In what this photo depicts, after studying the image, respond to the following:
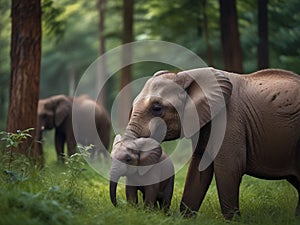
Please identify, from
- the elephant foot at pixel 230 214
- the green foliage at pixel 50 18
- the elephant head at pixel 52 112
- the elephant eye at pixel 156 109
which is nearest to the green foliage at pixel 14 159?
the elephant eye at pixel 156 109

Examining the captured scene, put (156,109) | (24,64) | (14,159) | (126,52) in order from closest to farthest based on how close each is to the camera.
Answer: (156,109)
(14,159)
(24,64)
(126,52)

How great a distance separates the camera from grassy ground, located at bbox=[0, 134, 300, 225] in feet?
20.6

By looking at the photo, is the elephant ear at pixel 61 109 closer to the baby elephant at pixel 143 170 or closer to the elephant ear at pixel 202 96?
the baby elephant at pixel 143 170

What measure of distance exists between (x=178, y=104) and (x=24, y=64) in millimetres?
3944

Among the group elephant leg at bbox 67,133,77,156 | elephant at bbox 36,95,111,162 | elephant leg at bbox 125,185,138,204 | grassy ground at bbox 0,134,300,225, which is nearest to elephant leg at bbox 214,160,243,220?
grassy ground at bbox 0,134,300,225

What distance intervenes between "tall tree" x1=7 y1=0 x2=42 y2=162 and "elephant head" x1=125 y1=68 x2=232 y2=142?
137 inches

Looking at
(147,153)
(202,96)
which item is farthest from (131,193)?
(202,96)

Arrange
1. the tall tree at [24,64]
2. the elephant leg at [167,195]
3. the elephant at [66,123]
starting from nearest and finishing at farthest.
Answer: the elephant leg at [167,195] → the tall tree at [24,64] → the elephant at [66,123]

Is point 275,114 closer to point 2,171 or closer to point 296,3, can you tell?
point 2,171

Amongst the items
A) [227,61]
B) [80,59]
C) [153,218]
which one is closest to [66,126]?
[227,61]

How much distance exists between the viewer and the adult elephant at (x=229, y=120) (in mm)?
8133

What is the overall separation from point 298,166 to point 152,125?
216 centimetres

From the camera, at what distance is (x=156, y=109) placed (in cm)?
805

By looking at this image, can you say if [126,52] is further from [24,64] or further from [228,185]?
[228,185]
